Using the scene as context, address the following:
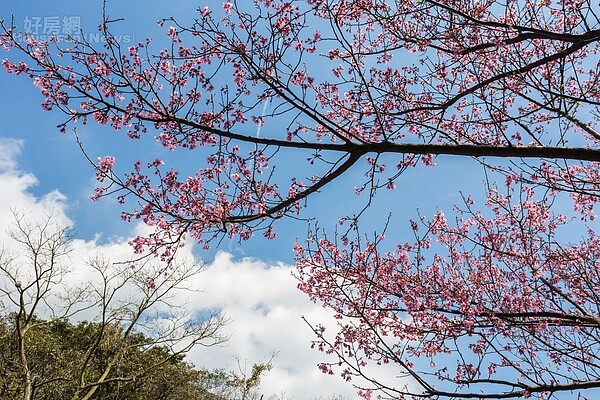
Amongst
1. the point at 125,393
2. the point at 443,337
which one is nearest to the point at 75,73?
the point at 443,337

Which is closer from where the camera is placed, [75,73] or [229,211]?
[75,73]

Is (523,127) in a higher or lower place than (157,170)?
higher

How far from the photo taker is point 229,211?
13.6 feet

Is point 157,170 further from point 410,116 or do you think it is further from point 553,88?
point 553,88

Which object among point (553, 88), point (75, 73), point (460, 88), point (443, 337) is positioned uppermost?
point (460, 88)

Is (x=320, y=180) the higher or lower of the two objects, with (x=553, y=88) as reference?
lower

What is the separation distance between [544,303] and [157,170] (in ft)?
16.2

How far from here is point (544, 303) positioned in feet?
19.3

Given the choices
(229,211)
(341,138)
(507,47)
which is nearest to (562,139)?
(507,47)

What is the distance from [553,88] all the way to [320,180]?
2280 millimetres

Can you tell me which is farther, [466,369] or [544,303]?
[544,303]

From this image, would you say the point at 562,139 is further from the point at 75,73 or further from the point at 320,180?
the point at 75,73

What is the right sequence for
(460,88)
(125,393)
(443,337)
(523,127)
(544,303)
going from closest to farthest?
(523,127), (460,88), (443,337), (544,303), (125,393)

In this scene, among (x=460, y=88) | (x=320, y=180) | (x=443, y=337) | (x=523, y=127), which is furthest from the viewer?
(x=443, y=337)
